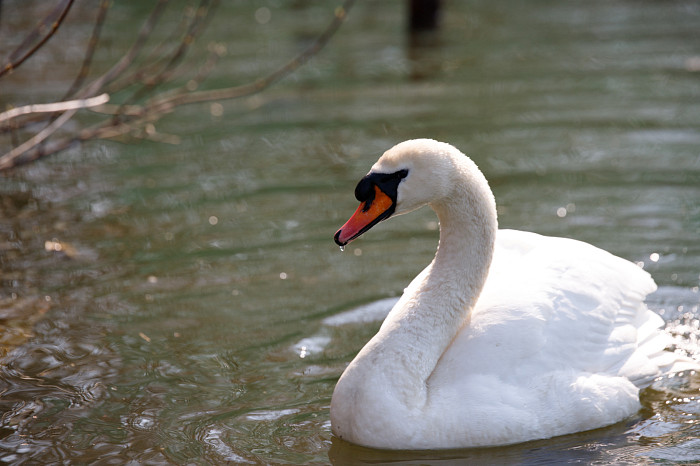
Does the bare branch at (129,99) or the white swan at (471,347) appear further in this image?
the bare branch at (129,99)

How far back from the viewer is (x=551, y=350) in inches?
196

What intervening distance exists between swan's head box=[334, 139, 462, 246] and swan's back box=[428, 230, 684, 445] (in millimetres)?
752

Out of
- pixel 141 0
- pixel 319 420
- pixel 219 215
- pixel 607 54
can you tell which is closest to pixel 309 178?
pixel 219 215

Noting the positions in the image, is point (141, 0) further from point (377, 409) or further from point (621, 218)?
point (377, 409)

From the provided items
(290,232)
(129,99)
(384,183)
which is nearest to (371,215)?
(384,183)

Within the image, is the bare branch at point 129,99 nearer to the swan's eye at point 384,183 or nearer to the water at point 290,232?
the water at point 290,232

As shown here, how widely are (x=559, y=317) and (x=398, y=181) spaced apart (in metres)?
1.13

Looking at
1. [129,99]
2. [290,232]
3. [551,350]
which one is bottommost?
[290,232]

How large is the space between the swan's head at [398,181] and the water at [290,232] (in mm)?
1123

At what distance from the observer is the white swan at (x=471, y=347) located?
4.73 m

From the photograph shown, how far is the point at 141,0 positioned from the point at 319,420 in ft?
54.0

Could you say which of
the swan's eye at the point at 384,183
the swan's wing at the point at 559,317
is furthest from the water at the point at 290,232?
the swan's eye at the point at 384,183

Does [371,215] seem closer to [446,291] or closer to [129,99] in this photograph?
[446,291]

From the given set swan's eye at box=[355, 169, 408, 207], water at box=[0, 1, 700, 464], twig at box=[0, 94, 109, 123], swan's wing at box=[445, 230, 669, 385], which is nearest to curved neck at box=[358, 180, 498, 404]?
swan's wing at box=[445, 230, 669, 385]
